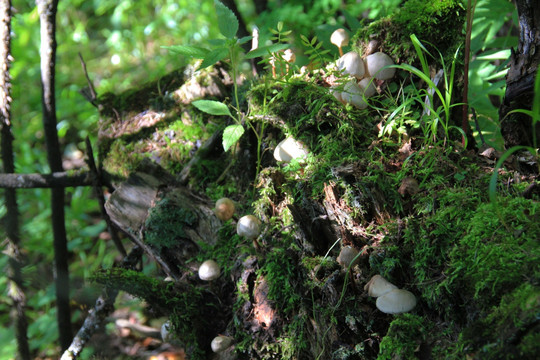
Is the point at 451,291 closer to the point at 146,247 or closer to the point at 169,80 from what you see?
the point at 146,247

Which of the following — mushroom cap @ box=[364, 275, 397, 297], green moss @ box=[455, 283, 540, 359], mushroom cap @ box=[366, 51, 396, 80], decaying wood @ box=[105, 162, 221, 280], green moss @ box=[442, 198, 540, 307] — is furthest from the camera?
decaying wood @ box=[105, 162, 221, 280]

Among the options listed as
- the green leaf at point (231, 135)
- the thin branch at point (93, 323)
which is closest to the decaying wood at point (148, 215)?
the thin branch at point (93, 323)

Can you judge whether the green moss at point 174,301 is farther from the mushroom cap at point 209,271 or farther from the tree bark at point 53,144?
the tree bark at point 53,144

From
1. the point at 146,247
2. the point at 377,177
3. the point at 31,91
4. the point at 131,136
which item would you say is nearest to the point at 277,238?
the point at 377,177

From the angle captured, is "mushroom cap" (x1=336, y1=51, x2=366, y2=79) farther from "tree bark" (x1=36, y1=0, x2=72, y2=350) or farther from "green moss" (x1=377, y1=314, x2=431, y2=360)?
"tree bark" (x1=36, y1=0, x2=72, y2=350)

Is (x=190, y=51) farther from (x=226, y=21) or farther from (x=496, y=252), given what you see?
(x=496, y=252)

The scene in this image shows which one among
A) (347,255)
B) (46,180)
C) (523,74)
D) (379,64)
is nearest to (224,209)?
(347,255)

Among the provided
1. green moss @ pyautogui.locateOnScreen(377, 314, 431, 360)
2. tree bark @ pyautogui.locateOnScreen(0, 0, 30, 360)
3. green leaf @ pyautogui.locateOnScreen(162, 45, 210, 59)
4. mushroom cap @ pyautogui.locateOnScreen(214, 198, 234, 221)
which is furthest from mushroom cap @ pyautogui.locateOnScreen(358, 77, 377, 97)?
tree bark @ pyautogui.locateOnScreen(0, 0, 30, 360)
